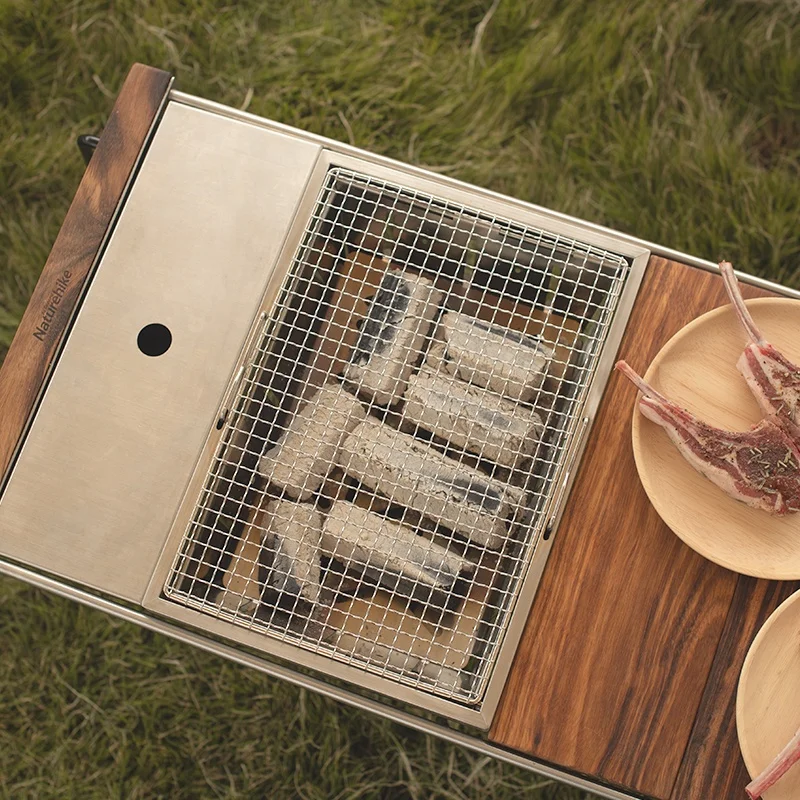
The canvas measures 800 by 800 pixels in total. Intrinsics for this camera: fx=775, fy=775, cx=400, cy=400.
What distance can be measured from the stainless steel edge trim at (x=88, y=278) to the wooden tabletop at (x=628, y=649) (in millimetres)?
941

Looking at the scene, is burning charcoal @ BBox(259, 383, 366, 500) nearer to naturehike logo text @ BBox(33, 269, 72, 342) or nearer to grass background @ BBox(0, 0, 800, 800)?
naturehike logo text @ BBox(33, 269, 72, 342)

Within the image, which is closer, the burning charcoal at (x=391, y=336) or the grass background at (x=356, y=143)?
the burning charcoal at (x=391, y=336)

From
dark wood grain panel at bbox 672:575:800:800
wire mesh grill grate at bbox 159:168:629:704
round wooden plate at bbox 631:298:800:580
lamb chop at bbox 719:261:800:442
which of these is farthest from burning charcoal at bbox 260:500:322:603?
lamb chop at bbox 719:261:800:442

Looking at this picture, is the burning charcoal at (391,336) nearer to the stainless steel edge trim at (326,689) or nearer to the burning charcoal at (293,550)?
the burning charcoal at (293,550)

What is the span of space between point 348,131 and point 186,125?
3.16ft

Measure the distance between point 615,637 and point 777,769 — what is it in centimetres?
30

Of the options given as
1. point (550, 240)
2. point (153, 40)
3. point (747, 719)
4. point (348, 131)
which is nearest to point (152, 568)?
point (550, 240)

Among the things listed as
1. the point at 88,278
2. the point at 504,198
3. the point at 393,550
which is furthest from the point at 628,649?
the point at 88,278

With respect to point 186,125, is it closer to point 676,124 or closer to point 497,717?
point 497,717

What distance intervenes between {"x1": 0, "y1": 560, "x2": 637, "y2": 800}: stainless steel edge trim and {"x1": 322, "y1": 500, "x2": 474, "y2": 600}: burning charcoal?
21cm

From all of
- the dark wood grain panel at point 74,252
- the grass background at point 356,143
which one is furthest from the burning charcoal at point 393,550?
the grass background at point 356,143

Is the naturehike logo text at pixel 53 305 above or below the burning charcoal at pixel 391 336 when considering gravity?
below

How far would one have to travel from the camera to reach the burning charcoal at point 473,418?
1352 millimetres

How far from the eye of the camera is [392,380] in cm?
145
